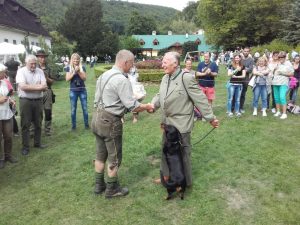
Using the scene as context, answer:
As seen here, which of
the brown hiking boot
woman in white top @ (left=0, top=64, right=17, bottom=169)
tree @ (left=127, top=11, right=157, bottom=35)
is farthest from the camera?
tree @ (left=127, top=11, right=157, bottom=35)

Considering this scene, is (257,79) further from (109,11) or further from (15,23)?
(109,11)

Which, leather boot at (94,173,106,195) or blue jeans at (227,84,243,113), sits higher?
blue jeans at (227,84,243,113)

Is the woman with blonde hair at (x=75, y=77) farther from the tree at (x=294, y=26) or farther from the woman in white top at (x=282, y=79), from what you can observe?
the tree at (x=294, y=26)

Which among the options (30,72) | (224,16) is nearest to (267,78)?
(30,72)

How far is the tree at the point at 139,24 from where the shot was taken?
288 feet

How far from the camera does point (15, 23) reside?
125 feet

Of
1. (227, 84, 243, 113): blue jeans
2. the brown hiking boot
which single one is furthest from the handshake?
(227, 84, 243, 113): blue jeans

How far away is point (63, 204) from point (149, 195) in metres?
1.27

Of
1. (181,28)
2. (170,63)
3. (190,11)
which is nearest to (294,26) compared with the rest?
(170,63)

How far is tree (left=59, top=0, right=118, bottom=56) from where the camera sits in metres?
60.3

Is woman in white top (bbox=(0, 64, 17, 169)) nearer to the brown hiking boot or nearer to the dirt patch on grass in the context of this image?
the brown hiking boot

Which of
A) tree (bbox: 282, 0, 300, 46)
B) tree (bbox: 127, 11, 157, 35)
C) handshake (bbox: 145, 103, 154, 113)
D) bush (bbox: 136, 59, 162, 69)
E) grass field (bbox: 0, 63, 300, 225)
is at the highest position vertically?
tree (bbox: 127, 11, 157, 35)

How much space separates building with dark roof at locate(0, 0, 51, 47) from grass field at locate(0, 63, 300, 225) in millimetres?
27931

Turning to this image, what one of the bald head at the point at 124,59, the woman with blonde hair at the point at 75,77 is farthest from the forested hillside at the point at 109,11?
the bald head at the point at 124,59
